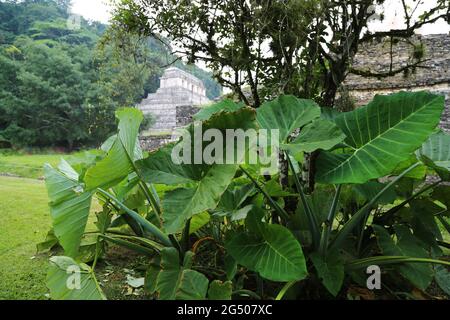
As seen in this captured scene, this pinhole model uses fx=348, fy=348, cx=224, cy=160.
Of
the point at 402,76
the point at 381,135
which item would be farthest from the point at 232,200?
the point at 402,76

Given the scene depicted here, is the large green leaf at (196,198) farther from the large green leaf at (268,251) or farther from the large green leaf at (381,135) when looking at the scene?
the large green leaf at (381,135)

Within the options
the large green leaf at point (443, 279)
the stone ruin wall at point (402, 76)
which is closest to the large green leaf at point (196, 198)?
the large green leaf at point (443, 279)

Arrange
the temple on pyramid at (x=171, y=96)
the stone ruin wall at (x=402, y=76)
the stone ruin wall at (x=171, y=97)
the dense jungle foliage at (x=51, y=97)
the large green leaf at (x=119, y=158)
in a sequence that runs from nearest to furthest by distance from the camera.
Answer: the large green leaf at (x=119, y=158) < the stone ruin wall at (x=402, y=76) < the dense jungle foliage at (x=51, y=97) < the stone ruin wall at (x=171, y=97) < the temple on pyramid at (x=171, y=96)

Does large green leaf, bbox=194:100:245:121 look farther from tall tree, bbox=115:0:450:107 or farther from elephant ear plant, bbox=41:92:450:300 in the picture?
tall tree, bbox=115:0:450:107

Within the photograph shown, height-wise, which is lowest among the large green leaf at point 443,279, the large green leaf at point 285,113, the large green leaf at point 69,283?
the large green leaf at point 443,279

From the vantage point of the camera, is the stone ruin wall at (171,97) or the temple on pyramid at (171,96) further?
the temple on pyramid at (171,96)

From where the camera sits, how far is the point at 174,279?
115 centimetres

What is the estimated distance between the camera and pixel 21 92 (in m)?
14.8

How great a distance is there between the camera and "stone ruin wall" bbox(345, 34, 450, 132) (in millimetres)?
4652

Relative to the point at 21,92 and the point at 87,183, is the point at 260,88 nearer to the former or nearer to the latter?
the point at 87,183

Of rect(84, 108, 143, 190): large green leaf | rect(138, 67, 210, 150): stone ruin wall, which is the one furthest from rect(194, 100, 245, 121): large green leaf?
rect(138, 67, 210, 150): stone ruin wall

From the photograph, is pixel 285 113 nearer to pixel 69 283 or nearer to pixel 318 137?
pixel 318 137

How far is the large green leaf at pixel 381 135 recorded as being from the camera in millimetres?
1062

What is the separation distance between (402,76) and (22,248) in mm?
4875
